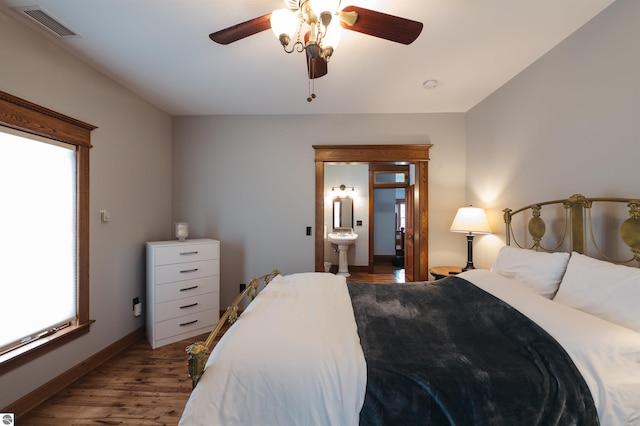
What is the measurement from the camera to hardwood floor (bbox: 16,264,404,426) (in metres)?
1.61

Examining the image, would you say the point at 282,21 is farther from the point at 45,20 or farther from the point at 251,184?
the point at 251,184

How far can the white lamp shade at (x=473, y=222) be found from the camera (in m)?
2.42

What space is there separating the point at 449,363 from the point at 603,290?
36.1 inches

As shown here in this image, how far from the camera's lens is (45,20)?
1.58 meters

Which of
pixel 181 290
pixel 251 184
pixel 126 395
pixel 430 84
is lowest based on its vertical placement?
pixel 126 395

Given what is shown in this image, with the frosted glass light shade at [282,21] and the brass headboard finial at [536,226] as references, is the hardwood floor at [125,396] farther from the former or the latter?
the brass headboard finial at [536,226]

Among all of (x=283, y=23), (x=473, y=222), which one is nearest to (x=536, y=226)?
(x=473, y=222)

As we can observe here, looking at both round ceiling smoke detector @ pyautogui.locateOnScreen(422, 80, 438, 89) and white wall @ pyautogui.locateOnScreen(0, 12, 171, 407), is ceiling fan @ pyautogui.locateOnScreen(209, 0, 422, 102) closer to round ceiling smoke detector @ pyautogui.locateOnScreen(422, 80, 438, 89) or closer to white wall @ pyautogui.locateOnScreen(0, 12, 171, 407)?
round ceiling smoke detector @ pyautogui.locateOnScreen(422, 80, 438, 89)

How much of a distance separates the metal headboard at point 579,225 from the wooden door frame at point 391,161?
3.02 ft

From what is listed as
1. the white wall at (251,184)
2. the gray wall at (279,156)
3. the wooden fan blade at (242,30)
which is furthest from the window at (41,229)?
the wooden fan blade at (242,30)

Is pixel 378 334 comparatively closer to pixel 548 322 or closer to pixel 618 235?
pixel 548 322

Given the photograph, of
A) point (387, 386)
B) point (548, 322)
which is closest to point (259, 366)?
point (387, 386)

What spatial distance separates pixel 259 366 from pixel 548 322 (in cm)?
125

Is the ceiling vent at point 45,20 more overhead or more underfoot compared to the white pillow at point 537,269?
more overhead
